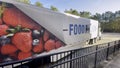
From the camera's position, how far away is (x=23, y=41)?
6137 mm

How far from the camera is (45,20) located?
23.9ft

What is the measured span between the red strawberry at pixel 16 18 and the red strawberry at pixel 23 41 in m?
0.35

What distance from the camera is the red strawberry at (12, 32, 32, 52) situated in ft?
18.8

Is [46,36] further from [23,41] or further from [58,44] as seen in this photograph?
[23,41]

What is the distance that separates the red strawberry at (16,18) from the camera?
17.9ft

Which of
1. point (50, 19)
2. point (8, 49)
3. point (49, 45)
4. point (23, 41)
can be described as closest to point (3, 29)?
point (8, 49)

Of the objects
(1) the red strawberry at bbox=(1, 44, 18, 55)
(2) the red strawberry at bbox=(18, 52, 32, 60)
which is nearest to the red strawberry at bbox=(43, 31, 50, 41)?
(2) the red strawberry at bbox=(18, 52, 32, 60)

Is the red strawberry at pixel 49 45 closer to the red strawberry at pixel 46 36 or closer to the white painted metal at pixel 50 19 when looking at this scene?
A: the red strawberry at pixel 46 36

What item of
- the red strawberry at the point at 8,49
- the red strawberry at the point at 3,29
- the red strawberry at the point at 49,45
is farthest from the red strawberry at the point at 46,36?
the red strawberry at the point at 3,29

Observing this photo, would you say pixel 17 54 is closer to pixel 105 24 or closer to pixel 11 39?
pixel 11 39

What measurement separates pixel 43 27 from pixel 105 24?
6106 cm

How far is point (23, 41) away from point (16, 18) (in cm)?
93

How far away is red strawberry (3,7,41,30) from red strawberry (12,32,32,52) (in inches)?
13.6

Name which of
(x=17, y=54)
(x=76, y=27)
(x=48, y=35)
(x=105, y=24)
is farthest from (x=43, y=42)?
Answer: (x=105, y=24)
